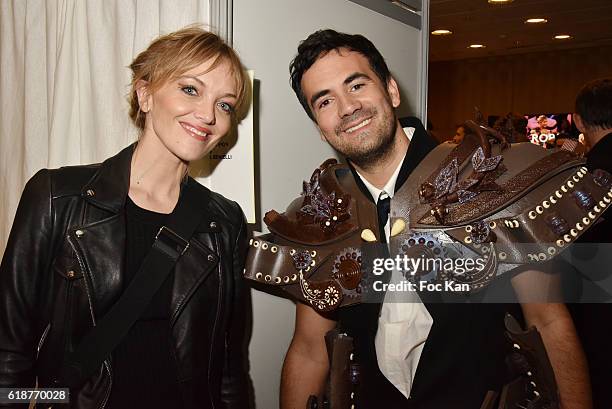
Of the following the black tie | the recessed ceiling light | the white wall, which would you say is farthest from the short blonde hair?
the recessed ceiling light

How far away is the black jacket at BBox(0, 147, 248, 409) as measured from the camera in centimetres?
123

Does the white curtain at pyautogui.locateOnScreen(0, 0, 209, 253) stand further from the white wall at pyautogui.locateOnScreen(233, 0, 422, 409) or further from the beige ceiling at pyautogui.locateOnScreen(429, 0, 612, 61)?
the beige ceiling at pyautogui.locateOnScreen(429, 0, 612, 61)

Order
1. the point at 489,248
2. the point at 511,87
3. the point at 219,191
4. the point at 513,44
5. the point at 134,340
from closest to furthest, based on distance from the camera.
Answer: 1. the point at 489,248
2. the point at 134,340
3. the point at 219,191
4. the point at 513,44
5. the point at 511,87

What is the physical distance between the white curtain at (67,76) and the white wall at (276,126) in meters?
0.14

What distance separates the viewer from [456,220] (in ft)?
3.93

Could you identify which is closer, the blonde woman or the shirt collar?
the blonde woman

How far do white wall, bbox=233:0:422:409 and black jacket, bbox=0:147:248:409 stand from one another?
30 cm

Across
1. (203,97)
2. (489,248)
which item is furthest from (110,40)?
(489,248)

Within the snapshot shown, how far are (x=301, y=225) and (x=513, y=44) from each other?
18.0 ft

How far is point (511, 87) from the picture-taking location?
6.85 metres

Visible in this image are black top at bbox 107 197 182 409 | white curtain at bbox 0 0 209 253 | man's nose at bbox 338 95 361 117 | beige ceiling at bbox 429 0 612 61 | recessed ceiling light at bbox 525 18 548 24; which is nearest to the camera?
black top at bbox 107 197 182 409

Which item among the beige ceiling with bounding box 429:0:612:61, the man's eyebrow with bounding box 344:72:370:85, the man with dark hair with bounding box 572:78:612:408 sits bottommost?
the man with dark hair with bounding box 572:78:612:408

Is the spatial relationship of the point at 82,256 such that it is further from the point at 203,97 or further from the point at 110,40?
the point at 110,40

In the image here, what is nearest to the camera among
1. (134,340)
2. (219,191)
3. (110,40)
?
(134,340)
